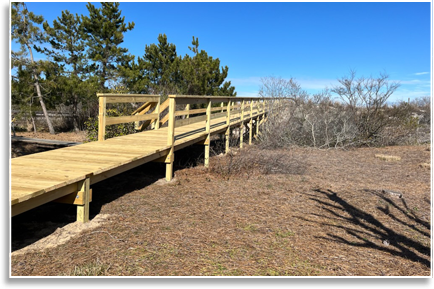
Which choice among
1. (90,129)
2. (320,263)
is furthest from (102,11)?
(320,263)

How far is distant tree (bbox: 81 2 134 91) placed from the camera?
780 inches

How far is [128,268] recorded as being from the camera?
119 inches

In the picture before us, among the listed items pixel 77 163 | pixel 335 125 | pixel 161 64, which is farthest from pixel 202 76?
pixel 77 163

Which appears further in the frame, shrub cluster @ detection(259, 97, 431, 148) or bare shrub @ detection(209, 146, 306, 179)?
shrub cluster @ detection(259, 97, 431, 148)

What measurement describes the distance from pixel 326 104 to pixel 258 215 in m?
11.5

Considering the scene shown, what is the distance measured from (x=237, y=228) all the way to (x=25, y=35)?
59.4ft

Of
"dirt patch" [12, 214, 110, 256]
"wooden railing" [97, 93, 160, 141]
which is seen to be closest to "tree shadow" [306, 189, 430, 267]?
"dirt patch" [12, 214, 110, 256]

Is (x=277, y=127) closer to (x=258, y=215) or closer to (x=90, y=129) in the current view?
(x=90, y=129)

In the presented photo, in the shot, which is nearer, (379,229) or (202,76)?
(379,229)

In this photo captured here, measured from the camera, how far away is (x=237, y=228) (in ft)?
13.7

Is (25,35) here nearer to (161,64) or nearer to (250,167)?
(161,64)

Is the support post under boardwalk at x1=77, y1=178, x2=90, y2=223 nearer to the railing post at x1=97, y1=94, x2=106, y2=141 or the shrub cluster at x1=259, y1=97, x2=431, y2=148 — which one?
the railing post at x1=97, y1=94, x2=106, y2=141

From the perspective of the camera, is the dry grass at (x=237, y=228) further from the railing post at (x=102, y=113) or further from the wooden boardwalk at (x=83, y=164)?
the railing post at (x=102, y=113)

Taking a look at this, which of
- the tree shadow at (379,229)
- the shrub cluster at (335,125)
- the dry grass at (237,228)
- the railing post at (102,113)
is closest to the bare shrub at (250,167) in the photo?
the dry grass at (237,228)
